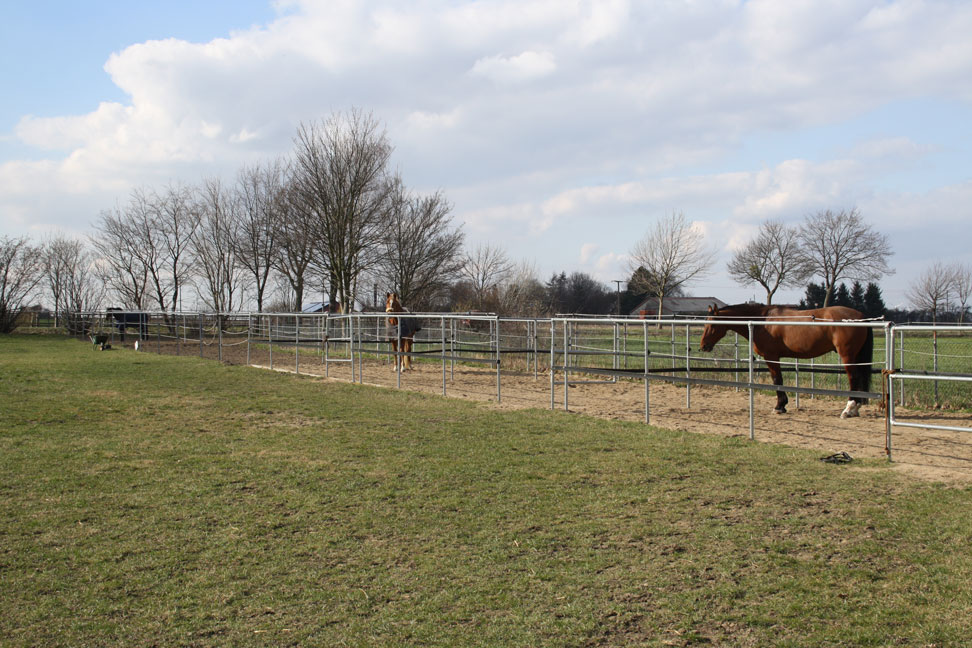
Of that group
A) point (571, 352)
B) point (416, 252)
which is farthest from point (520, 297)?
point (571, 352)

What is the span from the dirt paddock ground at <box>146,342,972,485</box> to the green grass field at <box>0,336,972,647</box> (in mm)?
694

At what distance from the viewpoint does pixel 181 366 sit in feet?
58.4

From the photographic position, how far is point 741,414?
994 centimetres

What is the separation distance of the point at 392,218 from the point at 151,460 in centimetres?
2625

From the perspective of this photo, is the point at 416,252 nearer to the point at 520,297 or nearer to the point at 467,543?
the point at 520,297

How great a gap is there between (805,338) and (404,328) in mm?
10288

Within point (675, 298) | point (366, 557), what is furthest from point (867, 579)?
point (675, 298)

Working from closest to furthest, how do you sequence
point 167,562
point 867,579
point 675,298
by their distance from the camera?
point 867,579 → point 167,562 → point 675,298

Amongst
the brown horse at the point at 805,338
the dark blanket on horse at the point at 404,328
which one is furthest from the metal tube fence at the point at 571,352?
the brown horse at the point at 805,338

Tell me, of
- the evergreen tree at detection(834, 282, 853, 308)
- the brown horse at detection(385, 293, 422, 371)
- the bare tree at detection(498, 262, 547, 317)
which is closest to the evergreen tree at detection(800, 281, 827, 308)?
the evergreen tree at detection(834, 282, 853, 308)

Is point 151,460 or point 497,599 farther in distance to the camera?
point 151,460

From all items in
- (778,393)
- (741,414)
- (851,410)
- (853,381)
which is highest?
(853,381)

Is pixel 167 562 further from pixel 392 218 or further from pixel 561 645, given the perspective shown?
pixel 392 218

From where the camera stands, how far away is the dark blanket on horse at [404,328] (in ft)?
52.6
